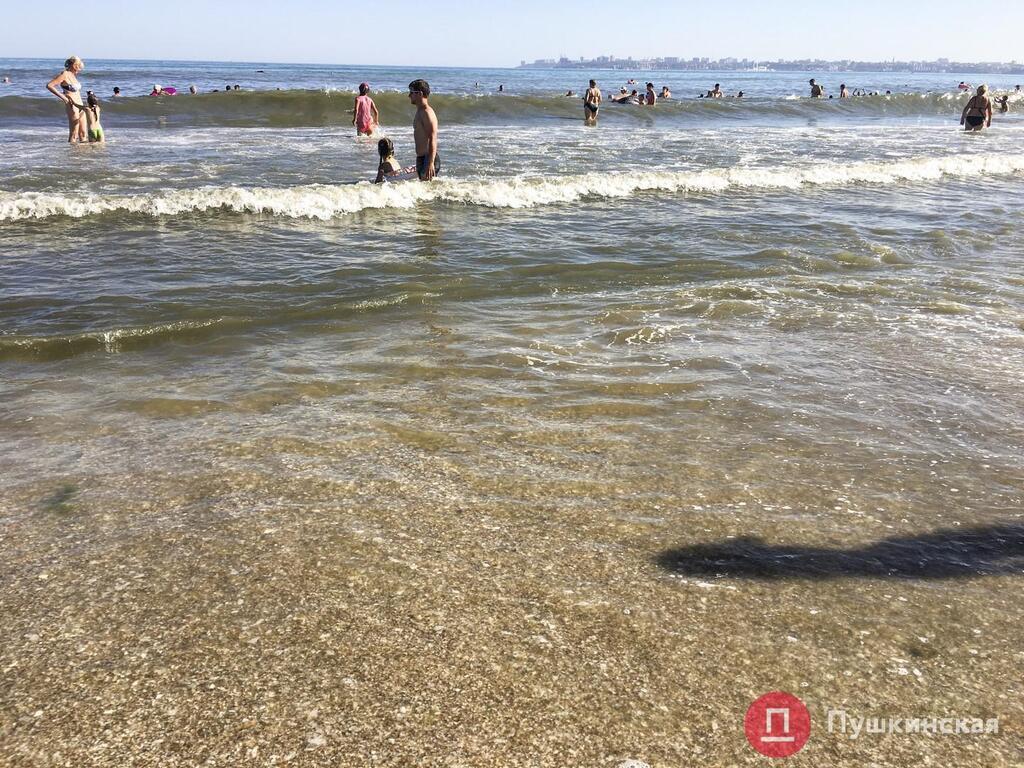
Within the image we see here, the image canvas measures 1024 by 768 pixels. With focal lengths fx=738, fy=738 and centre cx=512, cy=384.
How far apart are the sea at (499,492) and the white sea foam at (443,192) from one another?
36.6 inches

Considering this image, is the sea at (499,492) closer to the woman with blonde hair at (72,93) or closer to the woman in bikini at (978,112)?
the woman with blonde hair at (72,93)

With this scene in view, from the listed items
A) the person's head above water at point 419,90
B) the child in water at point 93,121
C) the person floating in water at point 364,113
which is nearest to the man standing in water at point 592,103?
the person floating in water at point 364,113

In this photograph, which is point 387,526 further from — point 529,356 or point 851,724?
point 529,356

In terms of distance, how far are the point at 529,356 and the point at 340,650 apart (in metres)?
3.31

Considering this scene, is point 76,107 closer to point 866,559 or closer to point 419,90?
point 419,90

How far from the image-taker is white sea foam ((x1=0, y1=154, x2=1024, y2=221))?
1048 cm

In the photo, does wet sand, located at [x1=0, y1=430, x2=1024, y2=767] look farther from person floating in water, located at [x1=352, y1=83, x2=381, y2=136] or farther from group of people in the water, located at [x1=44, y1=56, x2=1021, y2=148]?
person floating in water, located at [x1=352, y1=83, x2=381, y2=136]

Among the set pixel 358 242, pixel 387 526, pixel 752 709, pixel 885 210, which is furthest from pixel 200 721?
pixel 885 210

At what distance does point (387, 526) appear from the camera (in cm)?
334

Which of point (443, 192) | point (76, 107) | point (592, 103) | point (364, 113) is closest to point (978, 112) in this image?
point (592, 103)

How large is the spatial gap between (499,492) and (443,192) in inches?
369

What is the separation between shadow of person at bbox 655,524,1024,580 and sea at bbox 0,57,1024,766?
2 centimetres

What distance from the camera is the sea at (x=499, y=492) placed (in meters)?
2.36

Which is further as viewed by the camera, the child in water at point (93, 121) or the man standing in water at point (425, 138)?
the child in water at point (93, 121)
